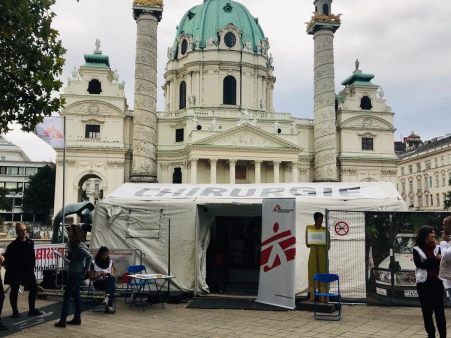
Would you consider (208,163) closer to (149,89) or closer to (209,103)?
(209,103)

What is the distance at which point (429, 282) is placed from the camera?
709 centimetres

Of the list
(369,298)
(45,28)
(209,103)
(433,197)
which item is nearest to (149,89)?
(209,103)

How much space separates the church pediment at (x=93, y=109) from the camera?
49.7 meters

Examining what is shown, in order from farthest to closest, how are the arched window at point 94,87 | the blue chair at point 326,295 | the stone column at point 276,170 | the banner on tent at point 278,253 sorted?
the arched window at point 94,87, the stone column at point 276,170, the banner on tent at point 278,253, the blue chair at point 326,295

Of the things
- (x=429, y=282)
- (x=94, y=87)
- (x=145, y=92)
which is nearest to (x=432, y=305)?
(x=429, y=282)

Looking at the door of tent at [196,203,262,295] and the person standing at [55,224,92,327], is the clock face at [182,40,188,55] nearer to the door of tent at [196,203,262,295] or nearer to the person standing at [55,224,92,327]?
the door of tent at [196,203,262,295]

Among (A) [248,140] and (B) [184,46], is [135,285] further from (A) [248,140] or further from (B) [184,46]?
(B) [184,46]

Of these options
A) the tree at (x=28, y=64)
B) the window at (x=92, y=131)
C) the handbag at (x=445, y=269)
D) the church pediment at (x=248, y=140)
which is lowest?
the handbag at (x=445, y=269)

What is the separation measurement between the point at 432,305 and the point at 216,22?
190ft

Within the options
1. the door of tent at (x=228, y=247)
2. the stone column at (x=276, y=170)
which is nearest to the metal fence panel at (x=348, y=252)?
the door of tent at (x=228, y=247)

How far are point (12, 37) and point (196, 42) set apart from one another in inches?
2044

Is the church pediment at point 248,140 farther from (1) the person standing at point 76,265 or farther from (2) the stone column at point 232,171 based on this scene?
(1) the person standing at point 76,265

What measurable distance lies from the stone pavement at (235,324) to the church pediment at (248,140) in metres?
38.2

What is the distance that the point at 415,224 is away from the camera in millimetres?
10430
